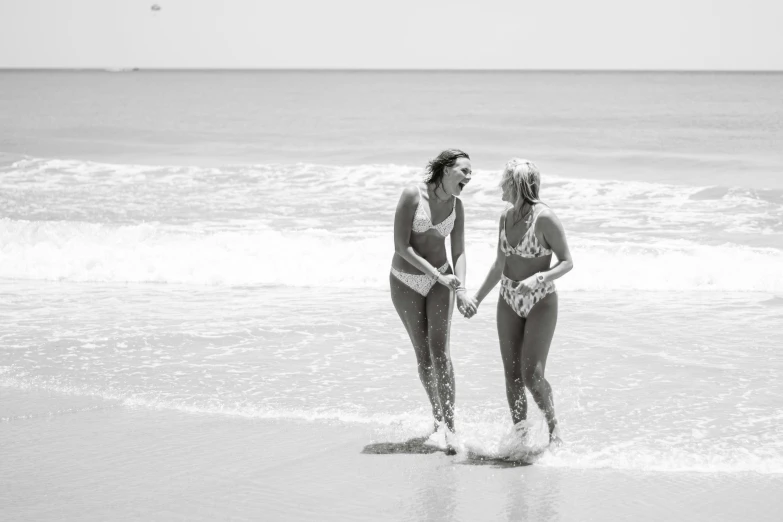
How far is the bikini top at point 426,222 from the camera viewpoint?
16.8 feet

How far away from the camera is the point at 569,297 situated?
32.2 feet

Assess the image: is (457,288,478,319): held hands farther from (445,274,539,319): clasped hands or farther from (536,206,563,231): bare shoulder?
(536,206,563,231): bare shoulder

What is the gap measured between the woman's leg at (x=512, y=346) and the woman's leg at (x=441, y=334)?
325 millimetres

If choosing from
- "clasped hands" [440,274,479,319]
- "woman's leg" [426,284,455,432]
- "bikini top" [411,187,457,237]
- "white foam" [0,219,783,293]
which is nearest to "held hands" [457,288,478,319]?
"clasped hands" [440,274,479,319]

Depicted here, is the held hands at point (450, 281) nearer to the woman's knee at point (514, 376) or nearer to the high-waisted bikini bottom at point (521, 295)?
the high-waisted bikini bottom at point (521, 295)

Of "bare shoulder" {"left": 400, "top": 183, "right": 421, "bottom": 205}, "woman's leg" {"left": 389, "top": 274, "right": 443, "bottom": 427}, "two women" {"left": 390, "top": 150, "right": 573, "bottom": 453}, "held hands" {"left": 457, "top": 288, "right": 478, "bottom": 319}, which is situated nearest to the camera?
"two women" {"left": 390, "top": 150, "right": 573, "bottom": 453}

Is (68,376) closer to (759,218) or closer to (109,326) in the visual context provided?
(109,326)

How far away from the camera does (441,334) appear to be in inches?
204

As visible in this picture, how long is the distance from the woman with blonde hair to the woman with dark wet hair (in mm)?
251

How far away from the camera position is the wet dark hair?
502cm

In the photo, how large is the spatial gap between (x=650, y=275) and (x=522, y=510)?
7132mm

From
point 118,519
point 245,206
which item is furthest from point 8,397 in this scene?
point 245,206

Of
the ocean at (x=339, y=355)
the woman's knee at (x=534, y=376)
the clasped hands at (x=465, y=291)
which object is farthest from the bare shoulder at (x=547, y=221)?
the ocean at (x=339, y=355)

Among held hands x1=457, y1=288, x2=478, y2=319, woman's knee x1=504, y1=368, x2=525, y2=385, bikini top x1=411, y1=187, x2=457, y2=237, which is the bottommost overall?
woman's knee x1=504, y1=368, x2=525, y2=385
